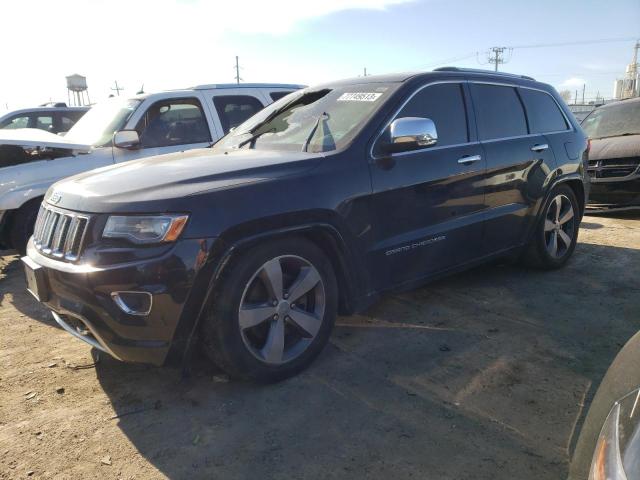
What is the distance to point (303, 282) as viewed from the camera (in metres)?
2.98

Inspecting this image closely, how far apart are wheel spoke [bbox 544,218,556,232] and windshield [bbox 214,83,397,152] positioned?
223 cm

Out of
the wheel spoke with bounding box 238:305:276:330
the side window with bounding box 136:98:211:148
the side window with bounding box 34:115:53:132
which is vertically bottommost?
the wheel spoke with bounding box 238:305:276:330

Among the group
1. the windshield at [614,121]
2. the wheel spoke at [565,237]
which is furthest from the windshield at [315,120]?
the windshield at [614,121]

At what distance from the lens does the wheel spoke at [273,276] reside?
2816mm

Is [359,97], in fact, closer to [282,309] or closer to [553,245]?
[282,309]

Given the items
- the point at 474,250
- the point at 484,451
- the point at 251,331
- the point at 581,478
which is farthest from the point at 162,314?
the point at 474,250

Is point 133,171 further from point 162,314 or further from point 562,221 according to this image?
point 562,221

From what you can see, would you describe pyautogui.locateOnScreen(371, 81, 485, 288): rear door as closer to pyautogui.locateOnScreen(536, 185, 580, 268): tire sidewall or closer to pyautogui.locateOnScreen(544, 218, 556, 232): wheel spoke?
pyautogui.locateOnScreen(536, 185, 580, 268): tire sidewall

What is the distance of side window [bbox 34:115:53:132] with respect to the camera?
9.60 m

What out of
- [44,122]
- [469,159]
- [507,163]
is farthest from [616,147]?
[44,122]

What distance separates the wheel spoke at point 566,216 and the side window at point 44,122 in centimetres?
891

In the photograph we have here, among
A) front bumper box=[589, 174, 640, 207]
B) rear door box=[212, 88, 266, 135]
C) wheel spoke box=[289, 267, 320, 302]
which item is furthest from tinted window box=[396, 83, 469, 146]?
front bumper box=[589, 174, 640, 207]

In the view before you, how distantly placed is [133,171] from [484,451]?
8.11 feet

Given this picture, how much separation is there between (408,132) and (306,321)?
1329mm
